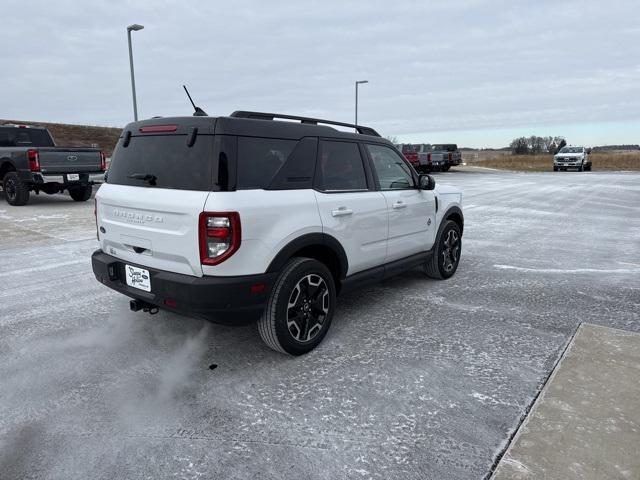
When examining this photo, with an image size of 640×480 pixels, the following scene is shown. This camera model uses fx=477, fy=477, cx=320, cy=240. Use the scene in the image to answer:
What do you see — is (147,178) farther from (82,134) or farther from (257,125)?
(82,134)

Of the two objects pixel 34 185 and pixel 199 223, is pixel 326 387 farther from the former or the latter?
pixel 34 185

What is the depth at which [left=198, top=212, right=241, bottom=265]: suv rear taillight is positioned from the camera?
3.06 meters

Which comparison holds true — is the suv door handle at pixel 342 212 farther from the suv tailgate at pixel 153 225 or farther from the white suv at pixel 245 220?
the suv tailgate at pixel 153 225

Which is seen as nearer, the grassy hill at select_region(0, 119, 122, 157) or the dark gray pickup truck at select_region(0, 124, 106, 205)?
the dark gray pickup truck at select_region(0, 124, 106, 205)

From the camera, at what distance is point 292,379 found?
337cm

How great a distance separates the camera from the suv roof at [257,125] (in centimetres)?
324

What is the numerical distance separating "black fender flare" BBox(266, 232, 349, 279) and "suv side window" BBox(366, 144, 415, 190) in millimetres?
939

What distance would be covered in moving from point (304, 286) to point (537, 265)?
13.9 ft

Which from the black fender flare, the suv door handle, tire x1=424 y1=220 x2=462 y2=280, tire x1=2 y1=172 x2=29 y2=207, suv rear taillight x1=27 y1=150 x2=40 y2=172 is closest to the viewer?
the black fender flare

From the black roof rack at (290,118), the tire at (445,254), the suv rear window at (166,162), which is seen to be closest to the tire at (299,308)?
the suv rear window at (166,162)

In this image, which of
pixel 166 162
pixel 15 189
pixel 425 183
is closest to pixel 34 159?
pixel 15 189

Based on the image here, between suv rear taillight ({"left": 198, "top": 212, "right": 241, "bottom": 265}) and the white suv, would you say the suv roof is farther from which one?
suv rear taillight ({"left": 198, "top": 212, "right": 241, "bottom": 265})

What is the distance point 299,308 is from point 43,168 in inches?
399

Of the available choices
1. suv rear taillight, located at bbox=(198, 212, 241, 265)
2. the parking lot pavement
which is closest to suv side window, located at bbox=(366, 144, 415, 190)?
the parking lot pavement
